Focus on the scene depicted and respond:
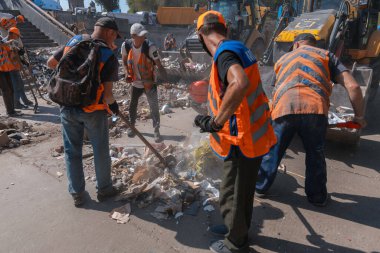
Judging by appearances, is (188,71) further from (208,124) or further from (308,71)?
(208,124)

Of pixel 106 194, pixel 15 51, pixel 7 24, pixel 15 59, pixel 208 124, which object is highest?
pixel 7 24

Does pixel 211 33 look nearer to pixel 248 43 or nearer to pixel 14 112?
pixel 14 112

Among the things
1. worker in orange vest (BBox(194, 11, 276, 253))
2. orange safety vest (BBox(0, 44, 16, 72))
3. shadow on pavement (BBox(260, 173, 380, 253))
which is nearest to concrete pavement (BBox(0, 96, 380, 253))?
shadow on pavement (BBox(260, 173, 380, 253))

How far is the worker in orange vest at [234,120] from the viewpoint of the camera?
2.01 metres

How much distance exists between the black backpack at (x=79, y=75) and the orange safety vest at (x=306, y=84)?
6.39ft

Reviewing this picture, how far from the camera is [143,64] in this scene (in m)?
4.97

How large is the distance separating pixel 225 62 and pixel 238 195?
3.43 feet

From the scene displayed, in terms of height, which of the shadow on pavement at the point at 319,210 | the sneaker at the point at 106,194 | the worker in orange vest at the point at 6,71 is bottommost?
the shadow on pavement at the point at 319,210

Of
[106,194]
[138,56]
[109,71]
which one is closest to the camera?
[109,71]

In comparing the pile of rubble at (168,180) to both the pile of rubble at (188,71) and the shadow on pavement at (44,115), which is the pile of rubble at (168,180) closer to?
the shadow on pavement at (44,115)

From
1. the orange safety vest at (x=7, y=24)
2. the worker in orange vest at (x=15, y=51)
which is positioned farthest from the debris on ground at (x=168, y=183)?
the orange safety vest at (x=7, y=24)

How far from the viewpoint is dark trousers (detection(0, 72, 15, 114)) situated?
643 centimetres

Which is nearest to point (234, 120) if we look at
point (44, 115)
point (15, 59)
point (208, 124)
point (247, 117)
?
point (247, 117)

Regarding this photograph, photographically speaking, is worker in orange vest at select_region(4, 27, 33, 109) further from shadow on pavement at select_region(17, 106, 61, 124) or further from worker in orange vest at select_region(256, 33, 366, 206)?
worker in orange vest at select_region(256, 33, 366, 206)
